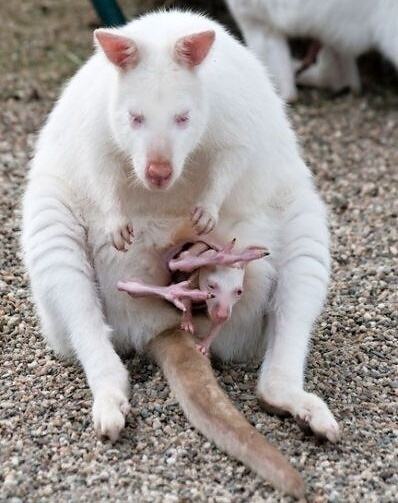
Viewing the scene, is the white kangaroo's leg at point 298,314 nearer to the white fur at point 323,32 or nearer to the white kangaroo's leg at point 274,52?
the white fur at point 323,32

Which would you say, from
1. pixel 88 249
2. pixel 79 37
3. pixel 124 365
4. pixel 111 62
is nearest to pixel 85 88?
pixel 111 62

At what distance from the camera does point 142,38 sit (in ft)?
10.6

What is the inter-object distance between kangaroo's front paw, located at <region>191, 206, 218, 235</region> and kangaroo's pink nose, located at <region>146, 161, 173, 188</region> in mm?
271

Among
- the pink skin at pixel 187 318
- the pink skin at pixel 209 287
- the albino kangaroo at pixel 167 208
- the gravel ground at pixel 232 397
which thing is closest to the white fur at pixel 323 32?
the gravel ground at pixel 232 397

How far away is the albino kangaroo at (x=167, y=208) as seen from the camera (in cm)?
310

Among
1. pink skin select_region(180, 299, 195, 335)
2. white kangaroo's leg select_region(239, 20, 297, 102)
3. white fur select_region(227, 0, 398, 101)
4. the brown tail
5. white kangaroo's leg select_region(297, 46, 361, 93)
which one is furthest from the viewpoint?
white kangaroo's leg select_region(297, 46, 361, 93)

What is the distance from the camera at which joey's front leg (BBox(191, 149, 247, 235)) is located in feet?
10.8

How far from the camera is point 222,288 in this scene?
330 centimetres

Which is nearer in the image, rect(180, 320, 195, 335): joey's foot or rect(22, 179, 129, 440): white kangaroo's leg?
rect(22, 179, 129, 440): white kangaroo's leg

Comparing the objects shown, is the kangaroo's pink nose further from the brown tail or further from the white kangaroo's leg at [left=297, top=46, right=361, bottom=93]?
the white kangaroo's leg at [left=297, top=46, right=361, bottom=93]

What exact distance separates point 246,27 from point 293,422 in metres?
3.52

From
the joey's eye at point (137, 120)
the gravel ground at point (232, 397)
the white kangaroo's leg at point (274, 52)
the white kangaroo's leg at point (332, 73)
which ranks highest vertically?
the joey's eye at point (137, 120)

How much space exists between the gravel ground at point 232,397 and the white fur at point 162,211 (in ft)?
0.39

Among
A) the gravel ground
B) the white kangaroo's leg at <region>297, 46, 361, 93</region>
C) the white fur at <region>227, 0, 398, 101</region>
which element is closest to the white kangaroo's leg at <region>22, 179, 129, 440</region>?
the gravel ground
